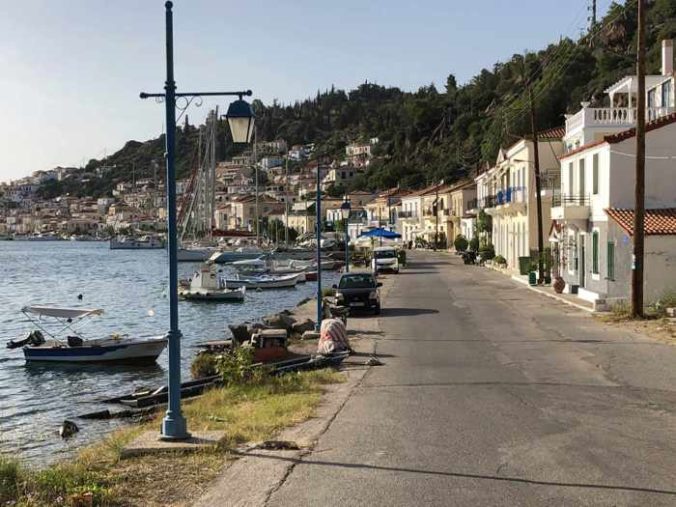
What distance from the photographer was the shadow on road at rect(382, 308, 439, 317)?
29.6 m

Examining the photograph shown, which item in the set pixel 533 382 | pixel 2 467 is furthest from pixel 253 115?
pixel 533 382

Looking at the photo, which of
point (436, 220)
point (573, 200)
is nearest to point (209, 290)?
point (573, 200)

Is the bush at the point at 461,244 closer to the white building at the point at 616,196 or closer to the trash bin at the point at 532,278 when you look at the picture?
the trash bin at the point at 532,278

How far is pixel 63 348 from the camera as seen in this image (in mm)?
26766

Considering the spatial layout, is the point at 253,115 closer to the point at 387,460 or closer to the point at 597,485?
the point at 387,460

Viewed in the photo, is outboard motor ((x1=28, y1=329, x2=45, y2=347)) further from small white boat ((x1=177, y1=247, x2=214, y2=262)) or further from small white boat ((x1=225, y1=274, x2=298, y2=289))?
small white boat ((x1=177, y1=247, x2=214, y2=262))

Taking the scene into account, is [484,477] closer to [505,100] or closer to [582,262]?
[582,262]

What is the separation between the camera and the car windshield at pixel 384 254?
58.7m

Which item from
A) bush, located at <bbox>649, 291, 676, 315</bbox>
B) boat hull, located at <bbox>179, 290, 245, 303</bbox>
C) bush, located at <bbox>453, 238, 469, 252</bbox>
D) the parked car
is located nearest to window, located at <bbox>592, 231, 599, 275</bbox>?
bush, located at <bbox>649, 291, 676, 315</bbox>

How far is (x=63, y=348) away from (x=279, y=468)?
1987 centimetres

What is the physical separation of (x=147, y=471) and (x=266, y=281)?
5519cm


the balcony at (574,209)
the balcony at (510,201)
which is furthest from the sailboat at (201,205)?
the balcony at (574,209)

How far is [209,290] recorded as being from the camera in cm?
5475

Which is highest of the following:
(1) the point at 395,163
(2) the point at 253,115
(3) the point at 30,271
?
(1) the point at 395,163
